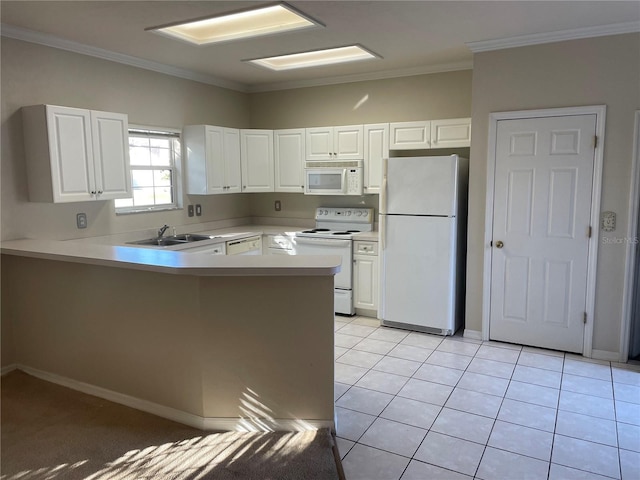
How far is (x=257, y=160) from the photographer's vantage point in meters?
5.51

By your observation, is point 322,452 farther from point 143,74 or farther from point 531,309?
point 143,74

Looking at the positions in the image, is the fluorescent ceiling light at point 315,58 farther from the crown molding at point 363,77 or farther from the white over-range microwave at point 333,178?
the white over-range microwave at point 333,178

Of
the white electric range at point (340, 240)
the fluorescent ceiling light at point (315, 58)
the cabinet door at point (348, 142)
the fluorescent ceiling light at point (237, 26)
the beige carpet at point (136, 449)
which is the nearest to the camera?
the beige carpet at point (136, 449)

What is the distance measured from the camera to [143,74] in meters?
4.53

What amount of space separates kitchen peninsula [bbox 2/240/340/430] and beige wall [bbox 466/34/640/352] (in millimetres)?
2316

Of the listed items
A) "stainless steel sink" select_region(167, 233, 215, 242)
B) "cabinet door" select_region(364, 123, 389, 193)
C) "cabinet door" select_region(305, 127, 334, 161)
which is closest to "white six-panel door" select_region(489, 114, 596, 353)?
"cabinet door" select_region(364, 123, 389, 193)

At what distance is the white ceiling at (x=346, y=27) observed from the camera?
3068 mm

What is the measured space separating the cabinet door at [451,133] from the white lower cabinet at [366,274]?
3.89 feet

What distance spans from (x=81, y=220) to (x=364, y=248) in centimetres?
262

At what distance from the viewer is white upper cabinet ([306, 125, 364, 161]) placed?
5.07m

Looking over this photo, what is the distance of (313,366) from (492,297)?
7.29 feet

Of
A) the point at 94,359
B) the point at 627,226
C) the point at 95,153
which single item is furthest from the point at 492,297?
the point at 95,153

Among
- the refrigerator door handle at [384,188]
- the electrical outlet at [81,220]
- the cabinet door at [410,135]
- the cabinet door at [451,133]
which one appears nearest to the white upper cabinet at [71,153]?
the electrical outlet at [81,220]

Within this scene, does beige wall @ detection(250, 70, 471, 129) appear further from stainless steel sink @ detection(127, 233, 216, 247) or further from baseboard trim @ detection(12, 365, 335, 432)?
baseboard trim @ detection(12, 365, 335, 432)
